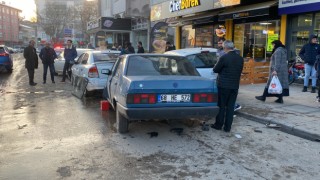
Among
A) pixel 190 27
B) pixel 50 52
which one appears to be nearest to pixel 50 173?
pixel 50 52

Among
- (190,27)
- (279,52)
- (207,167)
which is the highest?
Result: (190,27)

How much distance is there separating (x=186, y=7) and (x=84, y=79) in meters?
10.8

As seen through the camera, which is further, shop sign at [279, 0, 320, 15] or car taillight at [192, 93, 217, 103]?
shop sign at [279, 0, 320, 15]

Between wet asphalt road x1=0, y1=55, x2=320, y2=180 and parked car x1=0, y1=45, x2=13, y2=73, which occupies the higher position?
parked car x1=0, y1=45, x2=13, y2=73

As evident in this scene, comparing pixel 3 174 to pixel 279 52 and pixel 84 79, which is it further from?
pixel 279 52

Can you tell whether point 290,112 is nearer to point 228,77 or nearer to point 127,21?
point 228,77

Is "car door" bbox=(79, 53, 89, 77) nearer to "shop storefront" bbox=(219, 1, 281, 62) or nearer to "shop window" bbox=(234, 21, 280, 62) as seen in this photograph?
"shop storefront" bbox=(219, 1, 281, 62)

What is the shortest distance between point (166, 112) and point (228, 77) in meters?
1.48

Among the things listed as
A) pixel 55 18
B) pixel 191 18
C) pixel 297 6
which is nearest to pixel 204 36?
pixel 191 18

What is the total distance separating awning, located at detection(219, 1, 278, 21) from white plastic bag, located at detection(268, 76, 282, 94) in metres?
4.82

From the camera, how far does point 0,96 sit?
10398mm

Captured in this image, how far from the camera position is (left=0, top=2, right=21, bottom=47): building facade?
99.7 m

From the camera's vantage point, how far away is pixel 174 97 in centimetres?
550

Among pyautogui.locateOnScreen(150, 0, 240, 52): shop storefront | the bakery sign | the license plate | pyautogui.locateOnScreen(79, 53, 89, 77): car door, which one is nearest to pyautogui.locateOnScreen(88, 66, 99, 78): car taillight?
pyautogui.locateOnScreen(79, 53, 89, 77): car door
